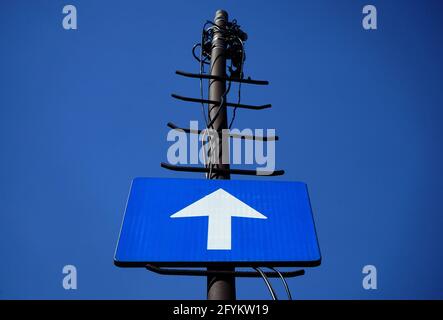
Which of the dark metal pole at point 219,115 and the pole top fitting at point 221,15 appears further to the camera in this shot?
the pole top fitting at point 221,15

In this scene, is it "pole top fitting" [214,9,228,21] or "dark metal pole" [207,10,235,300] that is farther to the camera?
"pole top fitting" [214,9,228,21]

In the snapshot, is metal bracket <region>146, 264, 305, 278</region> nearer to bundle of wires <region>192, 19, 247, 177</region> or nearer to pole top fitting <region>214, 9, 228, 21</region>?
bundle of wires <region>192, 19, 247, 177</region>

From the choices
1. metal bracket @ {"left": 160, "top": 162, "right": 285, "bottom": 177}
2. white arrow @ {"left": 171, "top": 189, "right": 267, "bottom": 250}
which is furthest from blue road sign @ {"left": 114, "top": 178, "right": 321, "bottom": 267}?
metal bracket @ {"left": 160, "top": 162, "right": 285, "bottom": 177}

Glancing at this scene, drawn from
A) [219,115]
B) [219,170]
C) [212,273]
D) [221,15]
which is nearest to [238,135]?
[219,115]

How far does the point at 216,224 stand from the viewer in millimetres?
1617

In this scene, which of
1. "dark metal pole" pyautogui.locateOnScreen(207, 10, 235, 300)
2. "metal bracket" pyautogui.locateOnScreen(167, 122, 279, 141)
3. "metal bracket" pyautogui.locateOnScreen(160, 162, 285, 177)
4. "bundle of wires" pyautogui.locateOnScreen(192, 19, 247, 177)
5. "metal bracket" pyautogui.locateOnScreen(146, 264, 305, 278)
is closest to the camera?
"metal bracket" pyautogui.locateOnScreen(146, 264, 305, 278)

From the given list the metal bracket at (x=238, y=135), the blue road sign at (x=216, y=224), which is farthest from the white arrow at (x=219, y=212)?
the metal bracket at (x=238, y=135)

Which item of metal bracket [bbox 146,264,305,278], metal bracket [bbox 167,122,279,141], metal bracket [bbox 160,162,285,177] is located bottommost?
metal bracket [bbox 146,264,305,278]

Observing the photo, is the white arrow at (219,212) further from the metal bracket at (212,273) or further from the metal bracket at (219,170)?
the metal bracket at (219,170)

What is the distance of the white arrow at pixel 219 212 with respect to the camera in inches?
60.5

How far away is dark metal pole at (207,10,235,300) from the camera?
152cm

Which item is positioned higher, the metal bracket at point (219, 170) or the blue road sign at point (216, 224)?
the metal bracket at point (219, 170)
